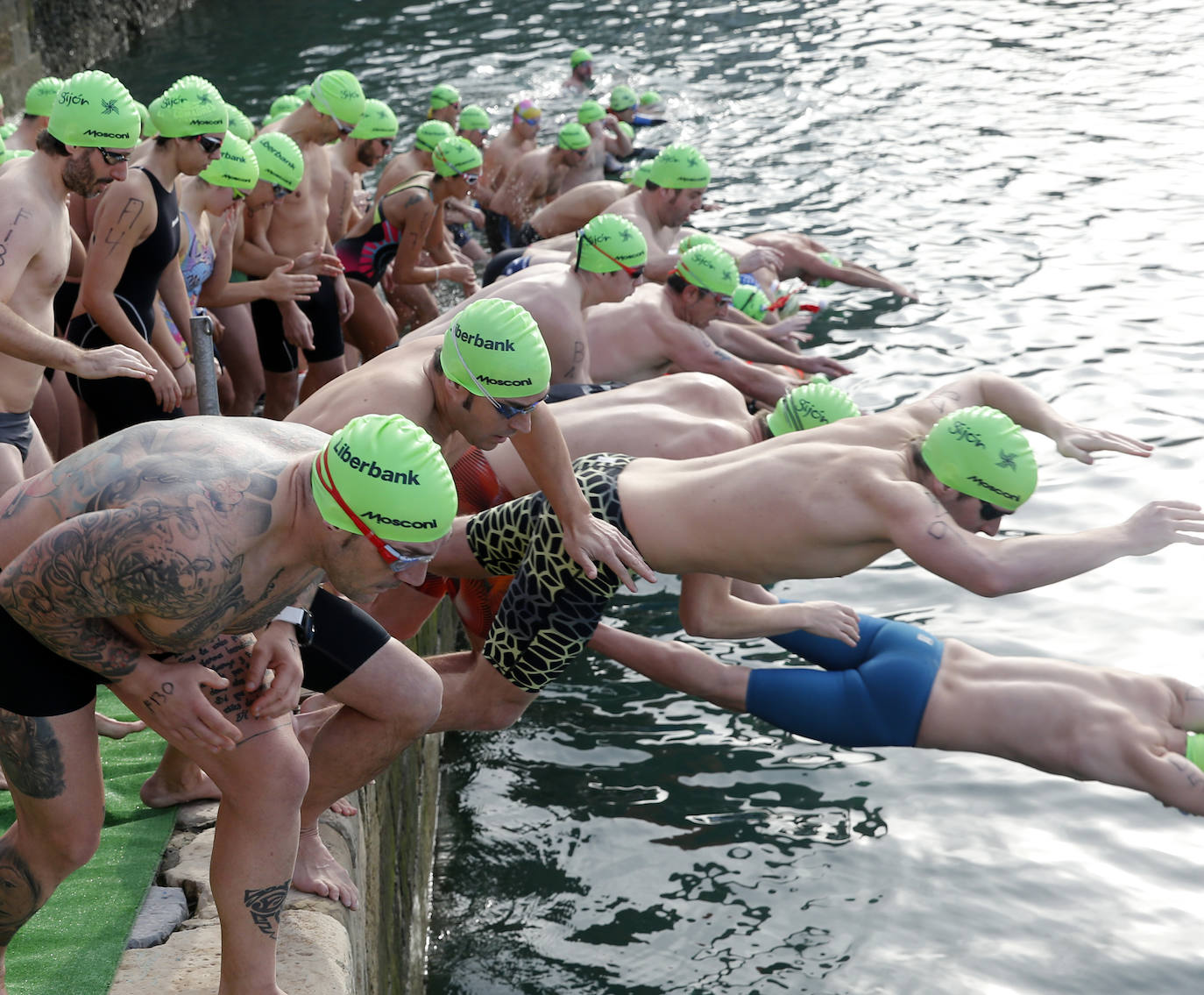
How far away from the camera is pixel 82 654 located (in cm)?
306

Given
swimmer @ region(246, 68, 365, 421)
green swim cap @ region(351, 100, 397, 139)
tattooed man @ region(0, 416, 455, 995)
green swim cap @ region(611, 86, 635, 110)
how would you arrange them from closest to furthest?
1. tattooed man @ region(0, 416, 455, 995)
2. swimmer @ region(246, 68, 365, 421)
3. green swim cap @ region(351, 100, 397, 139)
4. green swim cap @ region(611, 86, 635, 110)

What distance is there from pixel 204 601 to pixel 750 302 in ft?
23.5

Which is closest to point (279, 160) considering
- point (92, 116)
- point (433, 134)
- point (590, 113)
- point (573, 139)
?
point (433, 134)

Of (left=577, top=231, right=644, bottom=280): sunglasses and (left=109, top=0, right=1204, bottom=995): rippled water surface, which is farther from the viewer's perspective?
(left=577, top=231, right=644, bottom=280): sunglasses

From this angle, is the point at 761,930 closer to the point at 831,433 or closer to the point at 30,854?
the point at 831,433

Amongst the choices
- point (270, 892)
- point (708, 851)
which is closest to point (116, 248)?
point (270, 892)

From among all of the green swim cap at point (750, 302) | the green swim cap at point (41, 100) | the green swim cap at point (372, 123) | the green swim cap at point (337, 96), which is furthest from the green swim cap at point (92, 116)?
the green swim cap at point (750, 302)

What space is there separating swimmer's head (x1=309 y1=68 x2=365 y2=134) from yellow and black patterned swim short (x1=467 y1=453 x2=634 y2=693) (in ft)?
14.8

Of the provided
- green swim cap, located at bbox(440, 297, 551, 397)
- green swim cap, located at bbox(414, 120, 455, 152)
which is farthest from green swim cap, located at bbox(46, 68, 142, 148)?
green swim cap, located at bbox(414, 120, 455, 152)

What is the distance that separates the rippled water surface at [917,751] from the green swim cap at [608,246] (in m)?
2.15

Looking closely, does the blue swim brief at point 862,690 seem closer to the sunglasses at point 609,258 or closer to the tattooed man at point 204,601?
the sunglasses at point 609,258

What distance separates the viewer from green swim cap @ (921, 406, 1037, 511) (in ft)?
16.1

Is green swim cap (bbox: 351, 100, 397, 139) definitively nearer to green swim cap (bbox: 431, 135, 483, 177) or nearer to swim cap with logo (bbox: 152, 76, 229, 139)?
green swim cap (bbox: 431, 135, 483, 177)

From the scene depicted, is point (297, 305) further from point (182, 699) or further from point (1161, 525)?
point (1161, 525)
